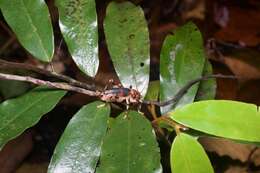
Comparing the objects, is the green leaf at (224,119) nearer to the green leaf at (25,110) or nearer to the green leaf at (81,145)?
the green leaf at (81,145)

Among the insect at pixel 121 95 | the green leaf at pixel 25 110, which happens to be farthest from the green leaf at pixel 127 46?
the green leaf at pixel 25 110

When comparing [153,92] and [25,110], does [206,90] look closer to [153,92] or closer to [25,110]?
[153,92]

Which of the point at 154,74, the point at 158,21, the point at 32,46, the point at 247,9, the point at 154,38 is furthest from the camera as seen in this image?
the point at 247,9

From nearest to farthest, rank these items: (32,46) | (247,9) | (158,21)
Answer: (32,46) < (158,21) < (247,9)

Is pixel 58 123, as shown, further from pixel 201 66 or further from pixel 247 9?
pixel 247 9

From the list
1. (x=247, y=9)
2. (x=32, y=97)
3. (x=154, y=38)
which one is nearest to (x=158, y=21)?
Result: (x=154, y=38)

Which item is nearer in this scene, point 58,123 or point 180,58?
point 180,58

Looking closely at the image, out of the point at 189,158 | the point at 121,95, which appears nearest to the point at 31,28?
the point at 121,95
